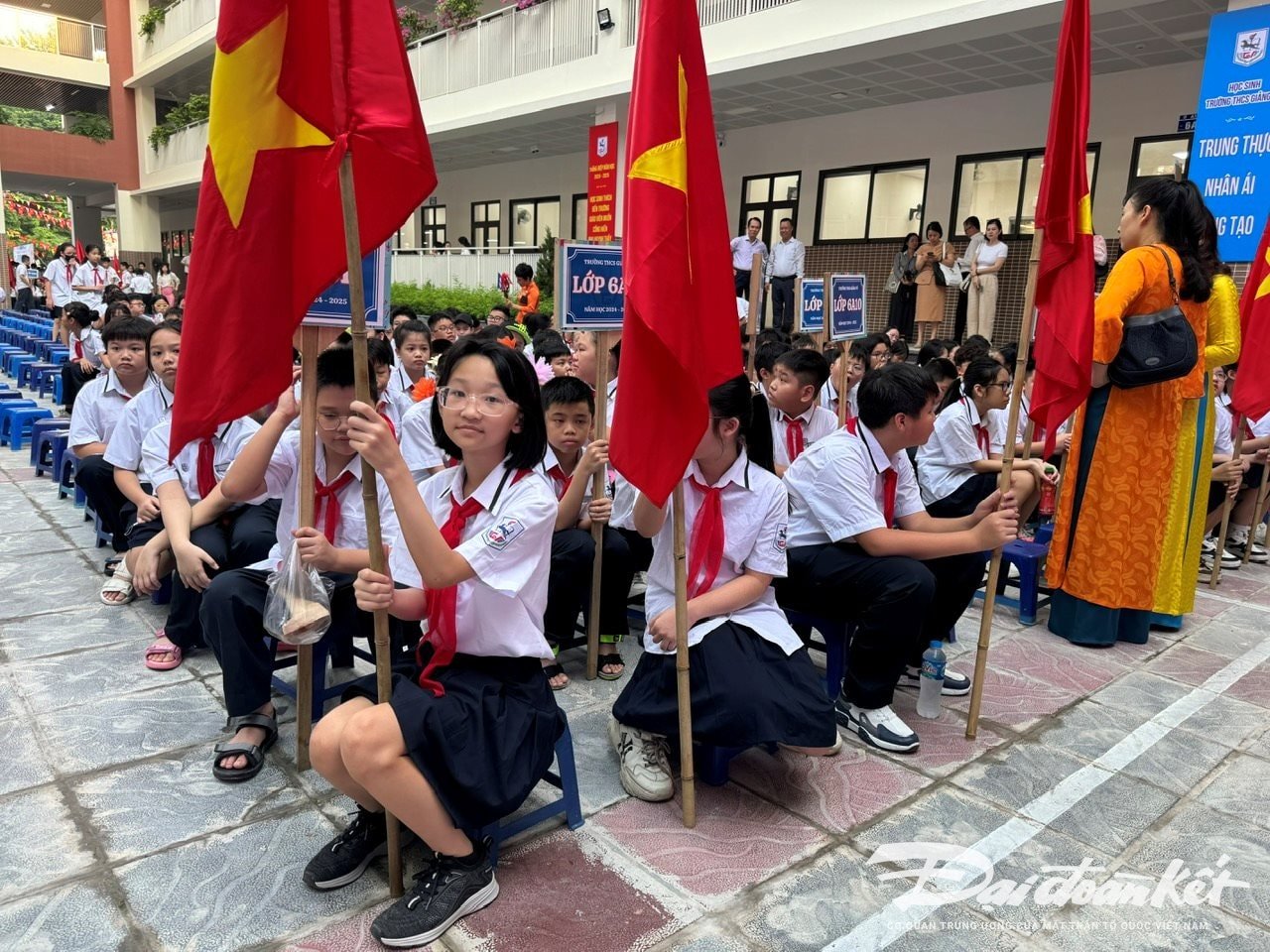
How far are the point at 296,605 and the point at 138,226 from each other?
1199 inches

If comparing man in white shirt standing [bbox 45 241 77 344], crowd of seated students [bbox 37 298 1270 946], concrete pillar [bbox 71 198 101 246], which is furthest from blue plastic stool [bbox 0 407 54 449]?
concrete pillar [bbox 71 198 101 246]

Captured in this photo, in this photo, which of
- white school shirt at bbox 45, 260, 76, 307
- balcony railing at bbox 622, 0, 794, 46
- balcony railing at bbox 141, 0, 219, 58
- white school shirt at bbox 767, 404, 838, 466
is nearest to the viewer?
white school shirt at bbox 767, 404, 838, 466

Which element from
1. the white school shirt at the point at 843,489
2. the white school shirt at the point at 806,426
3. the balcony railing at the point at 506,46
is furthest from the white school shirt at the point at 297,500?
the balcony railing at the point at 506,46

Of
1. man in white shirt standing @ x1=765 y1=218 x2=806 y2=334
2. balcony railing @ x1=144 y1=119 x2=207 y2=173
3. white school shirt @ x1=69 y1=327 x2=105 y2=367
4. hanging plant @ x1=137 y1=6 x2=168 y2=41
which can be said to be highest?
hanging plant @ x1=137 y1=6 x2=168 y2=41

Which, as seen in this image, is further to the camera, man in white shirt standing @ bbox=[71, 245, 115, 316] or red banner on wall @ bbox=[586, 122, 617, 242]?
man in white shirt standing @ bbox=[71, 245, 115, 316]

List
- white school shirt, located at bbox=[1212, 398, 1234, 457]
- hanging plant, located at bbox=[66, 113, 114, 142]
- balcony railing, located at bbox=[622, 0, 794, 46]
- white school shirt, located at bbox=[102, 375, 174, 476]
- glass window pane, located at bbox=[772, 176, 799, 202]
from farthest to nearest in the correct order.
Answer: hanging plant, located at bbox=[66, 113, 114, 142] < glass window pane, located at bbox=[772, 176, 799, 202] < balcony railing, located at bbox=[622, 0, 794, 46] < white school shirt, located at bbox=[1212, 398, 1234, 457] < white school shirt, located at bbox=[102, 375, 174, 476]

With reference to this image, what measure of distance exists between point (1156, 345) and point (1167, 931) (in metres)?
2.65

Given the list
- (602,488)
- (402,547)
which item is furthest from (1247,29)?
(402,547)

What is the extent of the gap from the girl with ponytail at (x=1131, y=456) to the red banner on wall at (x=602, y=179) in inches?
388

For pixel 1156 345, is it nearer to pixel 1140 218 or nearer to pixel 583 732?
pixel 1140 218

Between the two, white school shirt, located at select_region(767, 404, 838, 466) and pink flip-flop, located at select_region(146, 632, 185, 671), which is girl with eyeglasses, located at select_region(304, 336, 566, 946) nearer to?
pink flip-flop, located at select_region(146, 632, 185, 671)

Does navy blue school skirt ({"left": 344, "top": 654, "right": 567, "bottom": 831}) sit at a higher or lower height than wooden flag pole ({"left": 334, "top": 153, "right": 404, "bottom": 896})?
lower

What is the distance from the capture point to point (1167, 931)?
2.21 metres

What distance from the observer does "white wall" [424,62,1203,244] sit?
34.6ft
